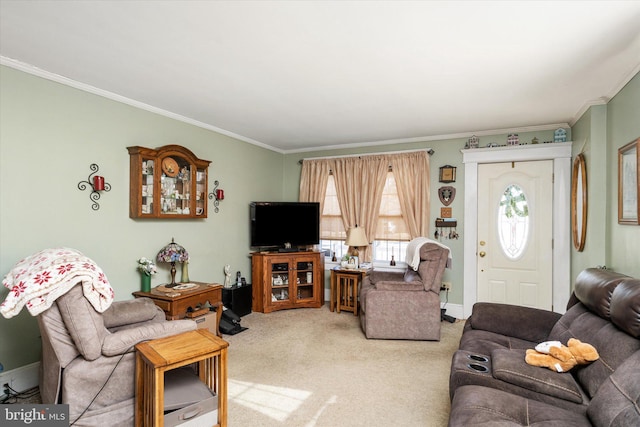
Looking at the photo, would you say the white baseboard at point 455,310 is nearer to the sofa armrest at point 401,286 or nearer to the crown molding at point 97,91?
the sofa armrest at point 401,286

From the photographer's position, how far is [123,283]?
327cm

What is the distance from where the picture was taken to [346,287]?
486cm

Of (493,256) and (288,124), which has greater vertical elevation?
(288,124)

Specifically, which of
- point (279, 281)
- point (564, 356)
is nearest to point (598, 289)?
point (564, 356)

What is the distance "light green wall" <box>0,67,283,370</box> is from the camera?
2.53m

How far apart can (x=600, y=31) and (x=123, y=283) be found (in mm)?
4230

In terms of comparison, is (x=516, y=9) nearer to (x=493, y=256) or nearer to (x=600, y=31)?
(x=600, y=31)

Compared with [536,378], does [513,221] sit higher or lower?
higher

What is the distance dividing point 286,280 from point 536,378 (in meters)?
3.63

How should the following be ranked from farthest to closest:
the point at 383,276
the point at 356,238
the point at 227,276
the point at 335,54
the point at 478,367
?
the point at 356,238
the point at 227,276
the point at 383,276
the point at 335,54
the point at 478,367

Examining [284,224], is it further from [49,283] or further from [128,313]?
[49,283]

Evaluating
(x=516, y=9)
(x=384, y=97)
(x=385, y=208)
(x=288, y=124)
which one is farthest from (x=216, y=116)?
(x=516, y=9)

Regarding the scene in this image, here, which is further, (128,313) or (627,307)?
(128,313)

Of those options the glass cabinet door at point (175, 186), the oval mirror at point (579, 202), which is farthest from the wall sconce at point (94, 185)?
the oval mirror at point (579, 202)
